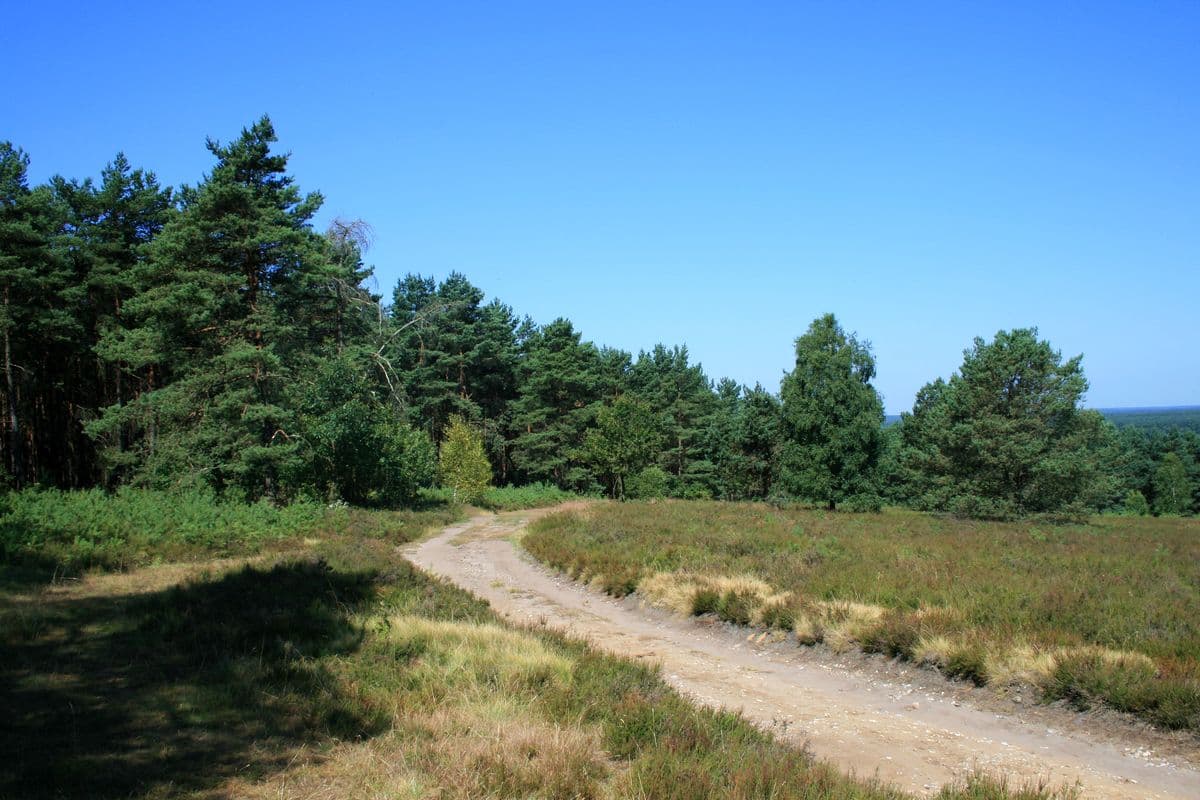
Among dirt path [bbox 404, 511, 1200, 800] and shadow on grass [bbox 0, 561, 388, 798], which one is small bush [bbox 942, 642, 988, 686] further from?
shadow on grass [bbox 0, 561, 388, 798]

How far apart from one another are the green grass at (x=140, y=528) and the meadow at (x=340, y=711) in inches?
160

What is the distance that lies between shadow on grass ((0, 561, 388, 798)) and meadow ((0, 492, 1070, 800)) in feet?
0.08

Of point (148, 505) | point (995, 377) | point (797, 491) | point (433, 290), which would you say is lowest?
point (797, 491)

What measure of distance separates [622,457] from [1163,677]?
3912 centimetres

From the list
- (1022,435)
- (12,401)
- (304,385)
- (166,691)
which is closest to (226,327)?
(304,385)

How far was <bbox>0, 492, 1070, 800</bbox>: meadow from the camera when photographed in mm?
4902

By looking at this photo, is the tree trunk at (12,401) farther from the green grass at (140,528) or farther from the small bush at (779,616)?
the small bush at (779,616)

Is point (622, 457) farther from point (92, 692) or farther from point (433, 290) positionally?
point (92, 692)

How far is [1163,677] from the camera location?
7594mm

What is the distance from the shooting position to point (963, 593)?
1137 cm

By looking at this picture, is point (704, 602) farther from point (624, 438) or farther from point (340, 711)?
point (624, 438)

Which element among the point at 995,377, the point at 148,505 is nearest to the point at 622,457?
the point at 995,377

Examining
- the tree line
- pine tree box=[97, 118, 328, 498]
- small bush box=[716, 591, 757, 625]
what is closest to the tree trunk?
the tree line

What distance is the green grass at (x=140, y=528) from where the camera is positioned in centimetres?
1543
